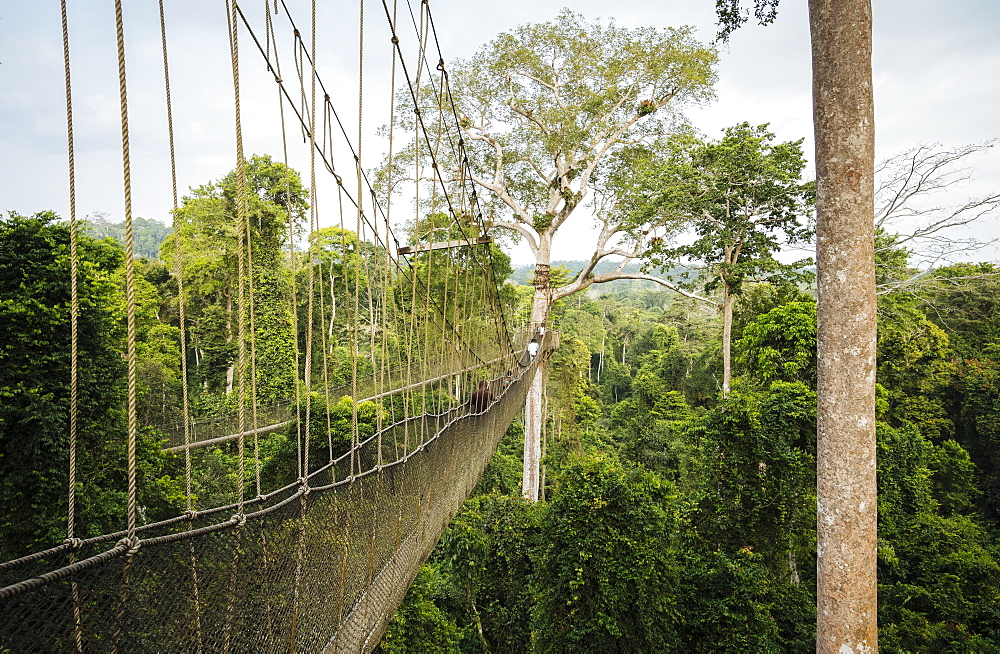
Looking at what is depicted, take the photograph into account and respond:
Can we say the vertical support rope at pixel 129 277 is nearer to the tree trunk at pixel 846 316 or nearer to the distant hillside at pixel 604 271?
the tree trunk at pixel 846 316

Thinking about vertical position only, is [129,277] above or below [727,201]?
below

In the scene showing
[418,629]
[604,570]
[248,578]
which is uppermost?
[248,578]

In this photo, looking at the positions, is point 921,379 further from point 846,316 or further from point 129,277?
point 129,277

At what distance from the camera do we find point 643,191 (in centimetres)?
700

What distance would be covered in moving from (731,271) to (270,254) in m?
9.49

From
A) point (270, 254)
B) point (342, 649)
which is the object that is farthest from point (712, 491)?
point (270, 254)

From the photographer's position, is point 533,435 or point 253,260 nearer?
point 533,435

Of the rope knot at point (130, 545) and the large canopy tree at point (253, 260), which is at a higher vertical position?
the large canopy tree at point (253, 260)

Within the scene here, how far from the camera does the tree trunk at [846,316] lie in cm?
174

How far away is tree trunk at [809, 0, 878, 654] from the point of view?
68.4 inches

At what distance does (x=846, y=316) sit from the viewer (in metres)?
1.79

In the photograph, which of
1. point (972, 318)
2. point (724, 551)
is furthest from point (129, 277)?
point (972, 318)

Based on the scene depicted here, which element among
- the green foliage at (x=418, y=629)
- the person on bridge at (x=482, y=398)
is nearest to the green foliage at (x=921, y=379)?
the green foliage at (x=418, y=629)

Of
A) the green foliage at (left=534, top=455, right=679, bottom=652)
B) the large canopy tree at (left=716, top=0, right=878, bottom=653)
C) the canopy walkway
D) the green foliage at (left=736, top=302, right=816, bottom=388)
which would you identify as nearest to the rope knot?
the canopy walkway
